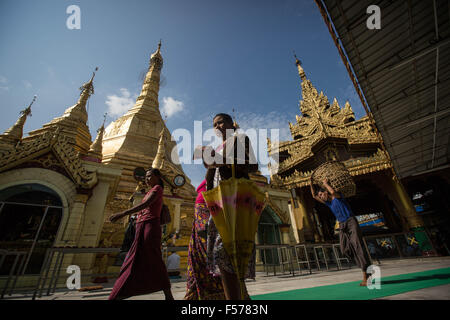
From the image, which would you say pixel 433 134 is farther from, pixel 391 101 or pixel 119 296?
pixel 119 296

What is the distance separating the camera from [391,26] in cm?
384

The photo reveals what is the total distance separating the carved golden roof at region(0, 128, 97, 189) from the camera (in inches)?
245

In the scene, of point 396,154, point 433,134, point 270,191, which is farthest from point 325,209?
point 433,134

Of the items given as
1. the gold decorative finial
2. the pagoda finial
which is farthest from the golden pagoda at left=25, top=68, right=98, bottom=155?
the pagoda finial

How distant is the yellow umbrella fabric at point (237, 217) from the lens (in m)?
1.10

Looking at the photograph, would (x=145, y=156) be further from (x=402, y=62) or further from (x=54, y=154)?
(x=402, y=62)

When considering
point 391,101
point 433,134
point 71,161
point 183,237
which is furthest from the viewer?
point 183,237

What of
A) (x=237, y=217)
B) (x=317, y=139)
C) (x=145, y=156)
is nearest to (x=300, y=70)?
(x=317, y=139)

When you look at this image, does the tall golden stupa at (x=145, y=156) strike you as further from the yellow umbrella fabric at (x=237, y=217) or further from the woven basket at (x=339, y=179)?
the yellow umbrella fabric at (x=237, y=217)

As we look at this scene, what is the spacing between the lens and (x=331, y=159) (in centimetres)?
1279

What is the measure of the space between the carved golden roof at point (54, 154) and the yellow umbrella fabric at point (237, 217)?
7.16m

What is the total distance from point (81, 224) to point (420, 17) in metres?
10.0

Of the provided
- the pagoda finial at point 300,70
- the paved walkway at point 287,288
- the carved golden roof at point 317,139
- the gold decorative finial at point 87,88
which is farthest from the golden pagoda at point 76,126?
the pagoda finial at point 300,70

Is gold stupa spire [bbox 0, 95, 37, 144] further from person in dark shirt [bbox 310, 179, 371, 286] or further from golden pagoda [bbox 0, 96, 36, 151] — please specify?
person in dark shirt [bbox 310, 179, 371, 286]
